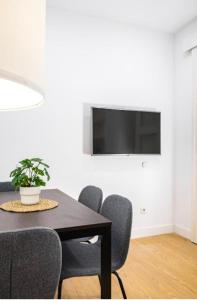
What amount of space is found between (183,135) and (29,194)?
2.52 meters

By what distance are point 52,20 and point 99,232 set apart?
274cm

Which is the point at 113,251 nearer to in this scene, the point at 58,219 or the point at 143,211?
the point at 58,219

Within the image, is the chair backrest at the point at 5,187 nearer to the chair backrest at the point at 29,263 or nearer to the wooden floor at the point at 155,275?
the wooden floor at the point at 155,275

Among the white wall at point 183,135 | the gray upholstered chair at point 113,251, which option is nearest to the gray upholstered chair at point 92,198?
the gray upholstered chair at point 113,251

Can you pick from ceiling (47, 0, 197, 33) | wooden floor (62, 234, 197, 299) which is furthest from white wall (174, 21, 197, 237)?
wooden floor (62, 234, 197, 299)

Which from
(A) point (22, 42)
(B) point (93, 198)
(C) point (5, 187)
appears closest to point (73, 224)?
(B) point (93, 198)

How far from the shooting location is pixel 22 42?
1.24 feet

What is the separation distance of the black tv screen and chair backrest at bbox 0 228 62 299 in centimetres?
219

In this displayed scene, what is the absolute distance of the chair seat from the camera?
62.2 inches

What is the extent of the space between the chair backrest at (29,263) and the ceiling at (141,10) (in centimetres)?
A: 290

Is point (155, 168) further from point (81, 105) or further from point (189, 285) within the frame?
point (189, 285)

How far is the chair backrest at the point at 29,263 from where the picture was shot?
101 cm

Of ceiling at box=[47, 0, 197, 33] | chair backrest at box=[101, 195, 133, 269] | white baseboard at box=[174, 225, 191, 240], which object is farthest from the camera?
white baseboard at box=[174, 225, 191, 240]

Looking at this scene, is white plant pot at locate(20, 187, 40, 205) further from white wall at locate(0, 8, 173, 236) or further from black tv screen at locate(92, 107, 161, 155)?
black tv screen at locate(92, 107, 161, 155)
